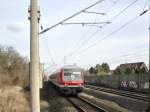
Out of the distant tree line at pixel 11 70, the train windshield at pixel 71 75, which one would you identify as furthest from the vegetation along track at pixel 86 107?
the distant tree line at pixel 11 70

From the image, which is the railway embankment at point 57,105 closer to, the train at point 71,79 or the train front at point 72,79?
the train at point 71,79

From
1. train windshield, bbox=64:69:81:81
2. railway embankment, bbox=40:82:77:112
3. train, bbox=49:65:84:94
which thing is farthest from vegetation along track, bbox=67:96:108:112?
train windshield, bbox=64:69:81:81

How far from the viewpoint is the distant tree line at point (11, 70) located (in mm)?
79125

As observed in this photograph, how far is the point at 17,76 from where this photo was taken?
84.5 metres

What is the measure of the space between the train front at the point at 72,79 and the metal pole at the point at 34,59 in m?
27.8

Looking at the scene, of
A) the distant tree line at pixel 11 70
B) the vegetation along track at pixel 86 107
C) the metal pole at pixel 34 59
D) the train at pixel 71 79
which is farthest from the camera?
the distant tree line at pixel 11 70

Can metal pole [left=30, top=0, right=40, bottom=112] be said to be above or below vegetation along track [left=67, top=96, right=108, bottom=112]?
above

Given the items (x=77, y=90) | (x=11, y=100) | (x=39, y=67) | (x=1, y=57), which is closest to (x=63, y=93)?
(x=77, y=90)

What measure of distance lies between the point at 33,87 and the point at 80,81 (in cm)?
2912

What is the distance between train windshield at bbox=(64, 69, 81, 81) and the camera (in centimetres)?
4068

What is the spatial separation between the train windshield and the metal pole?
91.7 ft

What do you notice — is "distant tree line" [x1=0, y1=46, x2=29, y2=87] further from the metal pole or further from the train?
the metal pole

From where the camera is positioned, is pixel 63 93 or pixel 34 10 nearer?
pixel 34 10

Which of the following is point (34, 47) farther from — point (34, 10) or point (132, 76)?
point (132, 76)
